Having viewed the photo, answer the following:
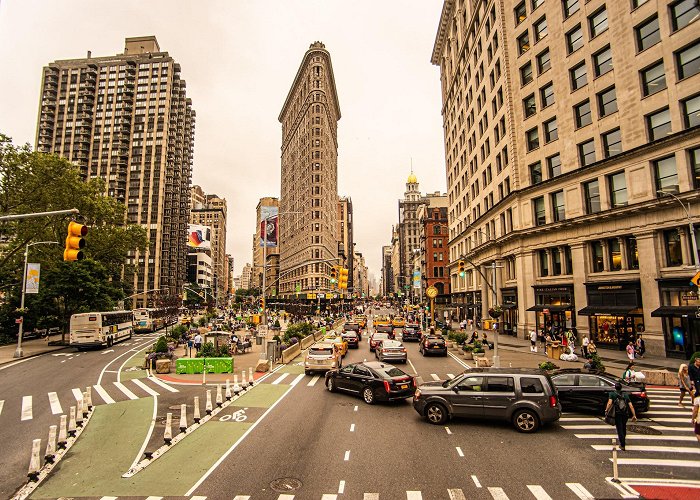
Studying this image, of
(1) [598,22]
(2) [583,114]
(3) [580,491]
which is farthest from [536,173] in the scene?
(3) [580,491]

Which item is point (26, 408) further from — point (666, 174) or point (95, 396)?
point (666, 174)

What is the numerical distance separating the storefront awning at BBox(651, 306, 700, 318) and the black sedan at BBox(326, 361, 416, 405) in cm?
1981

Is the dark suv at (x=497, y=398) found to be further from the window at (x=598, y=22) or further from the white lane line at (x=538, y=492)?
the window at (x=598, y=22)

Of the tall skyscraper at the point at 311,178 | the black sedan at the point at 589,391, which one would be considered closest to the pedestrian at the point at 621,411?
the black sedan at the point at 589,391

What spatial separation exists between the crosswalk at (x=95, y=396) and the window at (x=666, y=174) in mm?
32552

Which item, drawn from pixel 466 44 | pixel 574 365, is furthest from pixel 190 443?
pixel 466 44

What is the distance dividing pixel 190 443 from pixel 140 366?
17.5 m

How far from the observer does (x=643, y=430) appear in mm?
11812

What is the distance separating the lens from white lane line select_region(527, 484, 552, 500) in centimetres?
775

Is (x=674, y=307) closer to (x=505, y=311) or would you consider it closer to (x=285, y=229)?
(x=505, y=311)

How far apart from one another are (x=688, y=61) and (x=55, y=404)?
1583 inches

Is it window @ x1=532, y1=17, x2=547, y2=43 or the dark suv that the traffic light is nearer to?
the dark suv

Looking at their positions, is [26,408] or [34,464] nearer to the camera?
[34,464]

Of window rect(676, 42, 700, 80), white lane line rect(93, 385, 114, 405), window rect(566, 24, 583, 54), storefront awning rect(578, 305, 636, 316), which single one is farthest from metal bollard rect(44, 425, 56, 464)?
window rect(566, 24, 583, 54)
